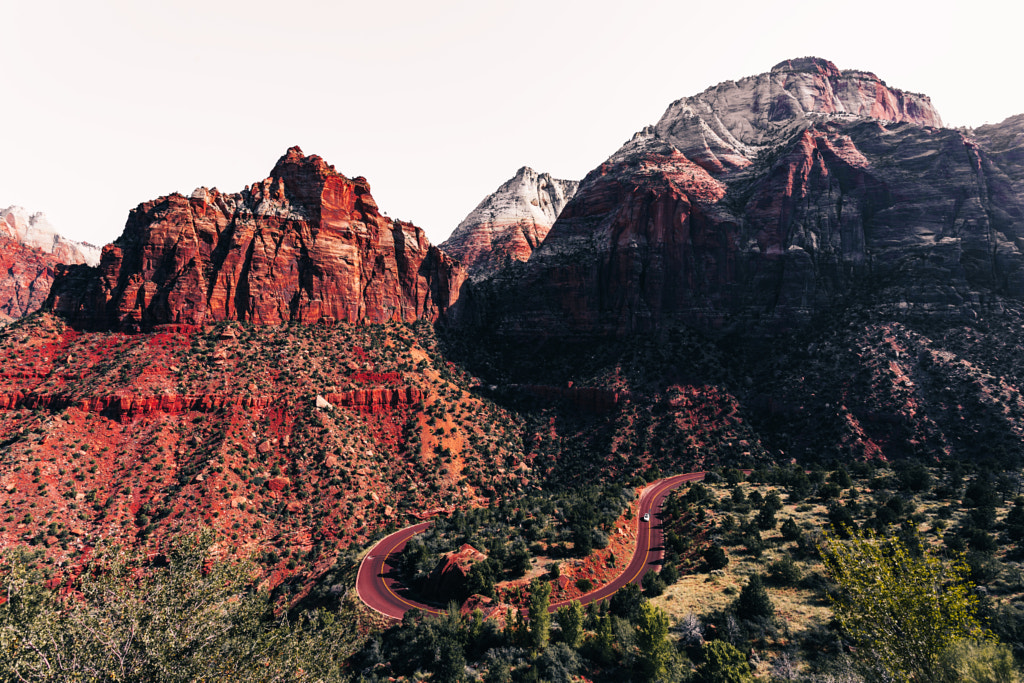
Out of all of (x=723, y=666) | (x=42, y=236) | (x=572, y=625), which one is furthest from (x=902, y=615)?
(x=42, y=236)

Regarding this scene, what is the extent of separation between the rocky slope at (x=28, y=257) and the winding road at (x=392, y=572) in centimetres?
15676

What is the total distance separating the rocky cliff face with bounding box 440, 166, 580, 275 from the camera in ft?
511

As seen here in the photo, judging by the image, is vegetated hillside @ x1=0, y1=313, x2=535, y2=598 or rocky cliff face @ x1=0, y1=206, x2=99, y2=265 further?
rocky cliff face @ x1=0, y1=206, x2=99, y2=265

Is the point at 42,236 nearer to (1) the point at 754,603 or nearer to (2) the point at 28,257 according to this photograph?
(2) the point at 28,257

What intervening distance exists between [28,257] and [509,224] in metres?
Result: 188

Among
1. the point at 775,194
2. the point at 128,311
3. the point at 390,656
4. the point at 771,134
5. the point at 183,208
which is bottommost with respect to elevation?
the point at 390,656

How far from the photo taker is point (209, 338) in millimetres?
66625

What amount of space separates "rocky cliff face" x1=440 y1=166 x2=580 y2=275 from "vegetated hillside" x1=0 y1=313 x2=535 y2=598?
8748 cm

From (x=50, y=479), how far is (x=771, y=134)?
580 feet

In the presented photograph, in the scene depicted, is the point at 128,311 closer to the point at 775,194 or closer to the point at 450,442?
the point at 450,442

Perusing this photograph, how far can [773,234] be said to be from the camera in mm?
89438

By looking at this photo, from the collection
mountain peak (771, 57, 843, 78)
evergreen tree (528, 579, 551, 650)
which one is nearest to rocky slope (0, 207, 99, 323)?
evergreen tree (528, 579, 551, 650)

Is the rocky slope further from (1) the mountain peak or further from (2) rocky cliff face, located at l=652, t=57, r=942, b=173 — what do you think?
(1) the mountain peak

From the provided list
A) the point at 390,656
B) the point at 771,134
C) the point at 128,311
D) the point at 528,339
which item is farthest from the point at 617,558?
the point at 771,134
